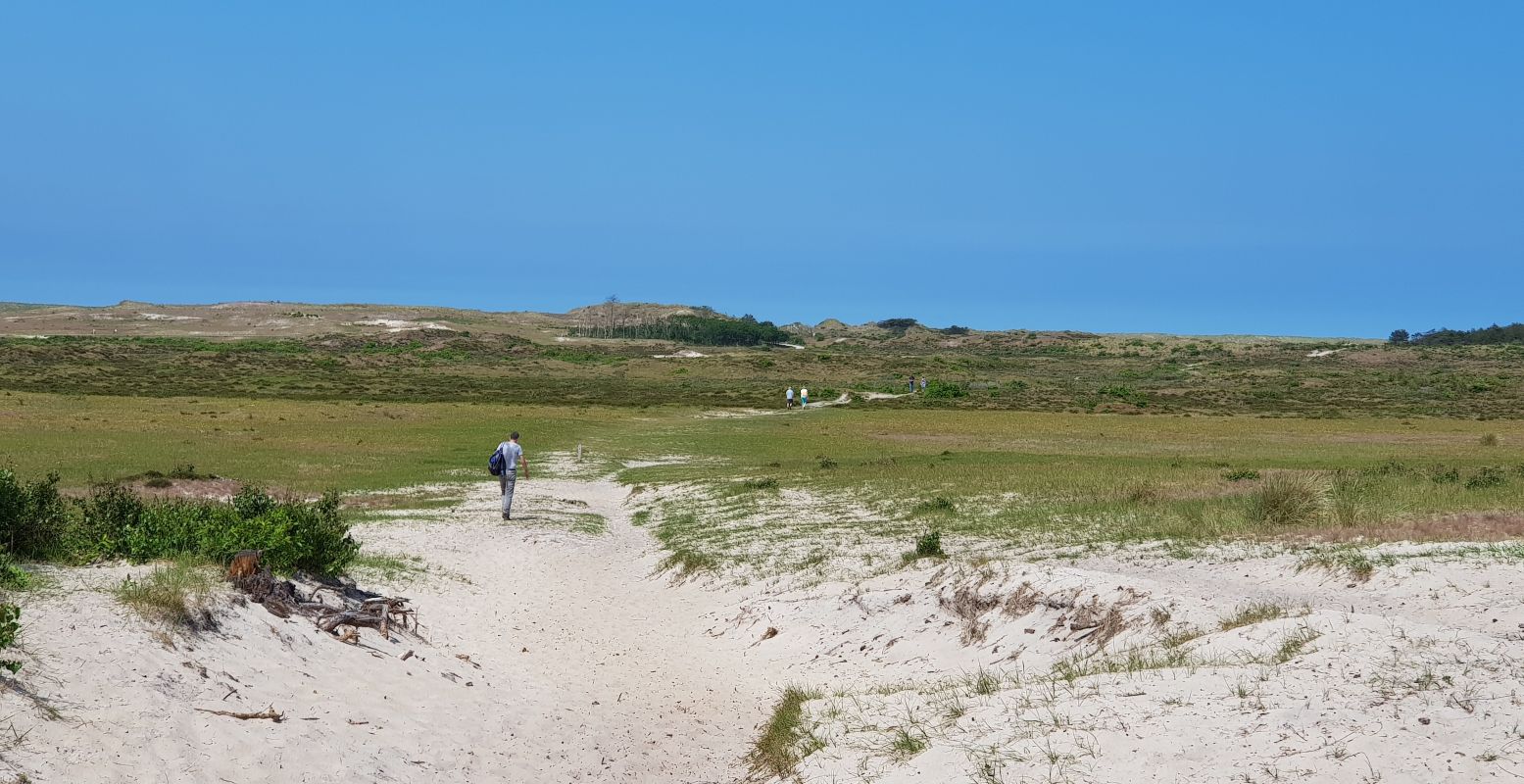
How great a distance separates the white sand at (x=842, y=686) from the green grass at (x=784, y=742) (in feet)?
0.70

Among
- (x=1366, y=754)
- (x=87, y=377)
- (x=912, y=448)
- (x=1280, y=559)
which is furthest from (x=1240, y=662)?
(x=87, y=377)

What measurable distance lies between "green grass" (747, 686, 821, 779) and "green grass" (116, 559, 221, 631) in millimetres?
5307

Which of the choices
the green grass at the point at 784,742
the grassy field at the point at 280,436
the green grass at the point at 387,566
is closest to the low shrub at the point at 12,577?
the green grass at the point at 387,566

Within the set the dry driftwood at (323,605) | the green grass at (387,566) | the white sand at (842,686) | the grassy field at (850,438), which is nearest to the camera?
the white sand at (842,686)

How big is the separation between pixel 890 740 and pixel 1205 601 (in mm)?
4855

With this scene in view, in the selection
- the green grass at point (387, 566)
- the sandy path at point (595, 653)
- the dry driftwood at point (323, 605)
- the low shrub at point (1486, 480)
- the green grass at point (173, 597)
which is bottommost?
the sandy path at point (595, 653)

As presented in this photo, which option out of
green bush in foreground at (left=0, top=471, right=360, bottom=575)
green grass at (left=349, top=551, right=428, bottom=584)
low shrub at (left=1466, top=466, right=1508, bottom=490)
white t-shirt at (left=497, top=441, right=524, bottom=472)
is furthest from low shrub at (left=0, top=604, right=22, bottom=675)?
low shrub at (left=1466, top=466, right=1508, bottom=490)

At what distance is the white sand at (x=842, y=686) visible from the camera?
7457 millimetres

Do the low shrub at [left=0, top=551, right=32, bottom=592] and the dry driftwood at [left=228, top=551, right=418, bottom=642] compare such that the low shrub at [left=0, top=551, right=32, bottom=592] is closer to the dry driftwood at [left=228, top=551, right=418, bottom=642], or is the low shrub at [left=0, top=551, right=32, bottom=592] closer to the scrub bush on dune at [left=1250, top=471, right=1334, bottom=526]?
the dry driftwood at [left=228, top=551, right=418, bottom=642]

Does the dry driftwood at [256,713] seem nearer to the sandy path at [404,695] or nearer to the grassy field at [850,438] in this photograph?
the sandy path at [404,695]

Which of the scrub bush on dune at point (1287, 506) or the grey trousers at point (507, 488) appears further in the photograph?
the grey trousers at point (507, 488)

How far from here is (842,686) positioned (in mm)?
12422

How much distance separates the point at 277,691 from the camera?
991 centimetres

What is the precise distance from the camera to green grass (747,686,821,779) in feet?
31.3
